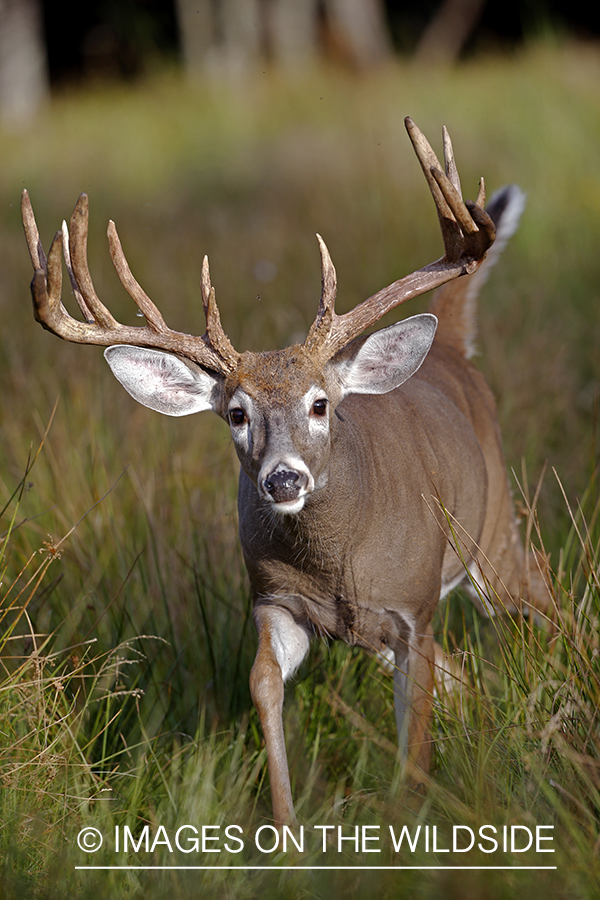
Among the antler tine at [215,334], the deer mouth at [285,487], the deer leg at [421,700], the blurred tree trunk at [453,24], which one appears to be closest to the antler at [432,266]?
the antler tine at [215,334]

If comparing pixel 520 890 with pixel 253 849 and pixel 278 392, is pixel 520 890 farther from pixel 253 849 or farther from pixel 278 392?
pixel 278 392

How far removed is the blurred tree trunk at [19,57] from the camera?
18.6 meters

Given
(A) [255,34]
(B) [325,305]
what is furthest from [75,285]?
(A) [255,34]

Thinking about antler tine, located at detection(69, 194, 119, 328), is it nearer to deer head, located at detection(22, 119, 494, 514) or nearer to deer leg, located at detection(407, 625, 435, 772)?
deer head, located at detection(22, 119, 494, 514)

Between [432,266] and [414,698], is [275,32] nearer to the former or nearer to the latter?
[432,266]

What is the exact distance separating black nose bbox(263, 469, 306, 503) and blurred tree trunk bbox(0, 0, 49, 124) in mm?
17071

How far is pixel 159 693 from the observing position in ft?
12.0

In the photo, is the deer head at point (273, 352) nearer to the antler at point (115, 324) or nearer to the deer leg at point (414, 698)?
the antler at point (115, 324)

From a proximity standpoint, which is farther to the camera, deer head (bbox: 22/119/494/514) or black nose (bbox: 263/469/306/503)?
deer head (bbox: 22/119/494/514)

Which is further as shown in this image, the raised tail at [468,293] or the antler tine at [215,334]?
the raised tail at [468,293]

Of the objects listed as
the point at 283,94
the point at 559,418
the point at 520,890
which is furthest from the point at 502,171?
the point at 520,890

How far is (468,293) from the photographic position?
4668mm

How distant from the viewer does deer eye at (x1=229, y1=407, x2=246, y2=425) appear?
10.3ft

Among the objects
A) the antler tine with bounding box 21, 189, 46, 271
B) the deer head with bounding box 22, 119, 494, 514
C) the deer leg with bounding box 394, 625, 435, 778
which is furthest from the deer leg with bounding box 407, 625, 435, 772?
the antler tine with bounding box 21, 189, 46, 271
